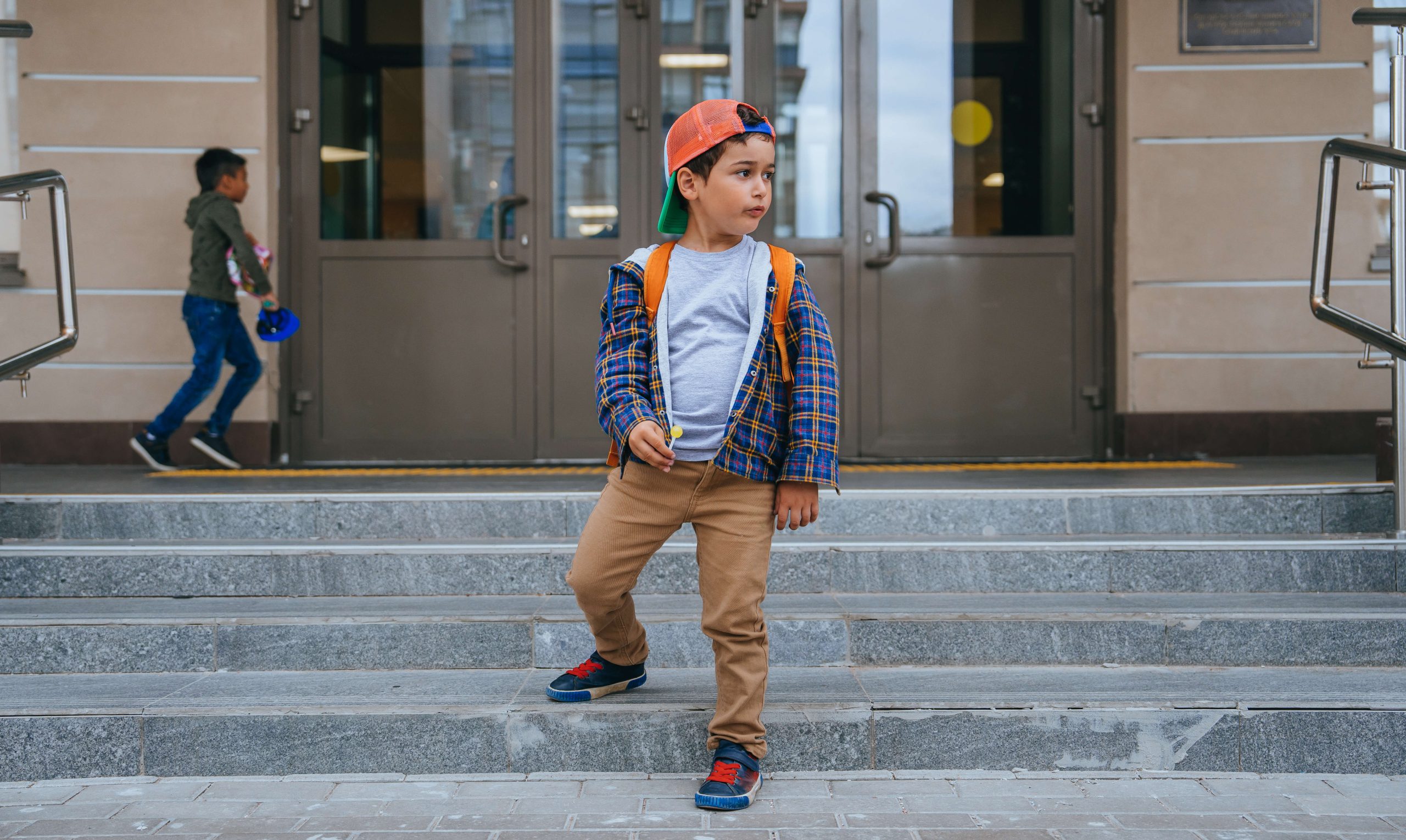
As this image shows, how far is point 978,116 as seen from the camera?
245 inches

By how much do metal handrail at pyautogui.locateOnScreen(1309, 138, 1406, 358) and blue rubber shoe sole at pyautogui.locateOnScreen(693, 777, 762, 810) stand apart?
275cm

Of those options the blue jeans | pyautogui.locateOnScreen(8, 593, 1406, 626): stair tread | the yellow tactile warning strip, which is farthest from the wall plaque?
the blue jeans

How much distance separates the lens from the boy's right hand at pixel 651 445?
2428mm

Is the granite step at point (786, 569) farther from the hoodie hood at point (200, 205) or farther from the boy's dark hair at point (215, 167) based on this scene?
the boy's dark hair at point (215, 167)

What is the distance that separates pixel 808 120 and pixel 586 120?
4.27 ft

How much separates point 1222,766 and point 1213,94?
444 cm

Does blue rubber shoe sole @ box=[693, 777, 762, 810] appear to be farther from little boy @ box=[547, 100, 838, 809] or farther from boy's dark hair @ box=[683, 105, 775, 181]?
boy's dark hair @ box=[683, 105, 775, 181]

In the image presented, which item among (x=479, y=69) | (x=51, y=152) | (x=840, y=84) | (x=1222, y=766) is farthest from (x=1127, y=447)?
(x=51, y=152)

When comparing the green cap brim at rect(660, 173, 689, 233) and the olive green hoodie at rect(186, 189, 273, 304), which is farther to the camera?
the olive green hoodie at rect(186, 189, 273, 304)

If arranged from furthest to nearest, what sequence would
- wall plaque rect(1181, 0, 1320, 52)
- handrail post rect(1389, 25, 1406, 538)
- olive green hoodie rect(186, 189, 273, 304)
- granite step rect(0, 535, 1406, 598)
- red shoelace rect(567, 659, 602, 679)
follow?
wall plaque rect(1181, 0, 1320, 52), olive green hoodie rect(186, 189, 273, 304), handrail post rect(1389, 25, 1406, 538), granite step rect(0, 535, 1406, 598), red shoelace rect(567, 659, 602, 679)

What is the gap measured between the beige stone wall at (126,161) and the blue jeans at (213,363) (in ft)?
0.99

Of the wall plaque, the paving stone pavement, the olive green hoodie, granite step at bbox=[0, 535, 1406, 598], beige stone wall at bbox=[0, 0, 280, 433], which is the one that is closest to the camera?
the paving stone pavement

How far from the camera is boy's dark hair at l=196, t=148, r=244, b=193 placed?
18.1 feet

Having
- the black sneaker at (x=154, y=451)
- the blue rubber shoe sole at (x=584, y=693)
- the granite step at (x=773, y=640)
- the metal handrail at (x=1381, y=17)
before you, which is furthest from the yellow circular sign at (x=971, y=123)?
the black sneaker at (x=154, y=451)
